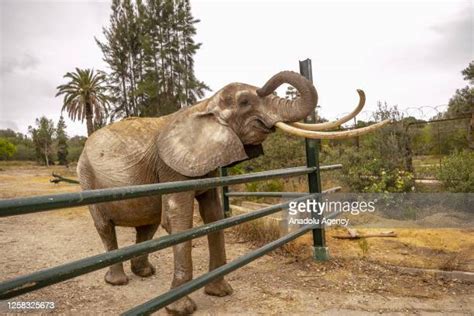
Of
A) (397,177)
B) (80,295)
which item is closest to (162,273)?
(80,295)

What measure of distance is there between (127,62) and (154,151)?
93.2 ft

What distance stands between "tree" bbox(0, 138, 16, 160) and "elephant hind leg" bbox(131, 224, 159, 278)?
6024cm

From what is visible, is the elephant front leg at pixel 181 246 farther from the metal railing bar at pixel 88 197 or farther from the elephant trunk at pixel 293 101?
the elephant trunk at pixel 293 101

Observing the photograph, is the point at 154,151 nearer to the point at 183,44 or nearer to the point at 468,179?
the point at 468,179

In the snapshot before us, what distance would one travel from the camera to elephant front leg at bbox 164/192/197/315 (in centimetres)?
257

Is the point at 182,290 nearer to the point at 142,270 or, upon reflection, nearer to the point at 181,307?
the point at 181,307

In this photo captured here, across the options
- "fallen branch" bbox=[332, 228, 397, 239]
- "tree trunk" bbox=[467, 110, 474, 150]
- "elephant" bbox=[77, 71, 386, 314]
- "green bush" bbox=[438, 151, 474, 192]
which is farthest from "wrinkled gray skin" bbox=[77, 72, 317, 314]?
"tree trunk" bbox=[467, 110, 474, 150]

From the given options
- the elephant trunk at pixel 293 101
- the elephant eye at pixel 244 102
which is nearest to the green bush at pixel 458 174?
the elephant trunk at pixel 293 101

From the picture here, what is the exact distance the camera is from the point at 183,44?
28.1m

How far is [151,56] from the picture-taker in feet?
89.1

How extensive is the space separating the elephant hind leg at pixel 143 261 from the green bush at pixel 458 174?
5730mm

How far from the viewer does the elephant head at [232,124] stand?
8.16 ft

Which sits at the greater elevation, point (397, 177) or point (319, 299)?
point (397, 177)

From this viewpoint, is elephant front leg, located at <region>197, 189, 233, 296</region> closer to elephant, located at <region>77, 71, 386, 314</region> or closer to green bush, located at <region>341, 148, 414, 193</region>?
elephant, located at <region>77, 71, 386, 314</region>
